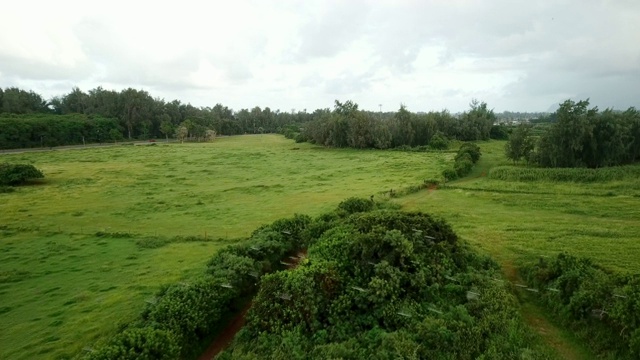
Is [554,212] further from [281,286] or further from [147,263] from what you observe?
[147,263]

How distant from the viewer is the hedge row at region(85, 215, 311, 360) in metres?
10.6

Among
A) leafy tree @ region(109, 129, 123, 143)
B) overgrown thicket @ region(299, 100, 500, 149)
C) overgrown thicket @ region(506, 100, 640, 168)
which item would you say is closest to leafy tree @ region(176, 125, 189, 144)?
leafy tree @ region(109, 129, 123, 143)

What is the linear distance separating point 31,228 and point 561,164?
45990 mm

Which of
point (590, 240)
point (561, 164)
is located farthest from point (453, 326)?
point (561, 164)

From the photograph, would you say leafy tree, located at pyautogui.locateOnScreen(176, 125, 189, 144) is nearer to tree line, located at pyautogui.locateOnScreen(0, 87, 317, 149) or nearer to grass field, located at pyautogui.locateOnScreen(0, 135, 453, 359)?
tree line, located at pyautogui.locateOnScreen(0, 87, 317, 149)

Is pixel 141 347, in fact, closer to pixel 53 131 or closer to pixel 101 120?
pixel 53 131

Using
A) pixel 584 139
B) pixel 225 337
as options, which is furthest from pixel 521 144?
pixel 225 337

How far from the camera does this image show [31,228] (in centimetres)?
2478

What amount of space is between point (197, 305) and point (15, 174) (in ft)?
120

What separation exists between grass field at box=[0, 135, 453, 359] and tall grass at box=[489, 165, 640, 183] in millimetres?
6749

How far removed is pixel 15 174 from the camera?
3847 cm

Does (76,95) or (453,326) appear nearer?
(453,326)

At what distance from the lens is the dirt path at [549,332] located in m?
11.4

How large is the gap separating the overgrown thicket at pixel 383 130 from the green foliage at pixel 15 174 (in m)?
45.7
